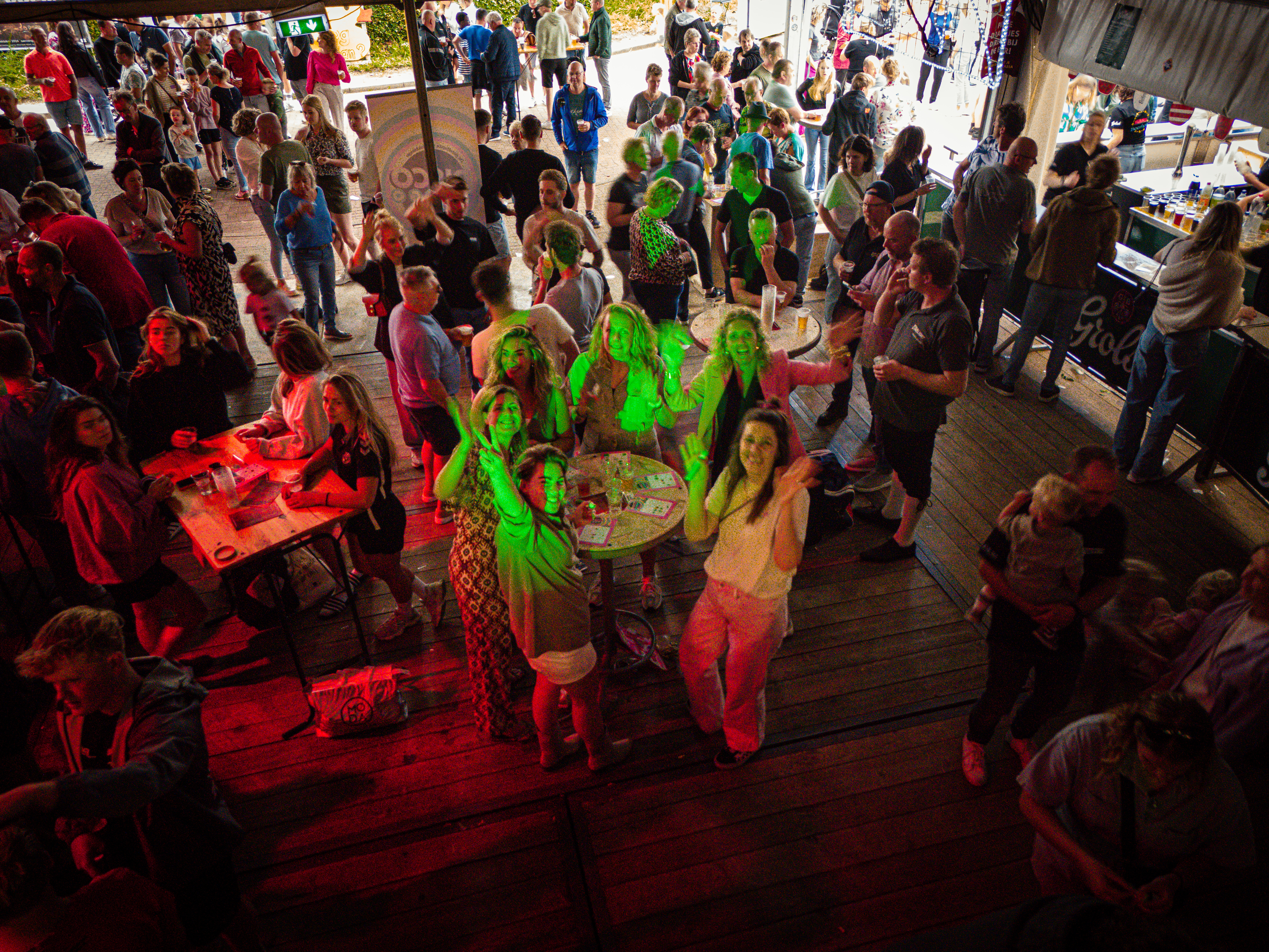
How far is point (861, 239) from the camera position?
18.9ft

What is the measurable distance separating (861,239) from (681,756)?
12.4 feet

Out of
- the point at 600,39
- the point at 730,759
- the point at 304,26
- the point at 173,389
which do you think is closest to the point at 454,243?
the point at 173,389

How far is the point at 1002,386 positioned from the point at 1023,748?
366cm

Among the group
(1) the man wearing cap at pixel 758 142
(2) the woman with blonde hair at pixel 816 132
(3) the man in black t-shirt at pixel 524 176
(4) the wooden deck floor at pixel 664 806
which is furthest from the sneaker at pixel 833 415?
(2) the woman with blonde hair at pixel 816 132

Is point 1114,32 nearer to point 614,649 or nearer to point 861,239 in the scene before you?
point 861,239

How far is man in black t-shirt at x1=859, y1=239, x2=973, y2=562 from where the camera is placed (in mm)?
4117

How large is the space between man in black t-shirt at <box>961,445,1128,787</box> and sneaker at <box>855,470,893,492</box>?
2.06 metres

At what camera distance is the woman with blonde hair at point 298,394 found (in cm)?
400

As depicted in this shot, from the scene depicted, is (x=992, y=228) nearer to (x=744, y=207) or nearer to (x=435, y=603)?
(x=744, y=207)

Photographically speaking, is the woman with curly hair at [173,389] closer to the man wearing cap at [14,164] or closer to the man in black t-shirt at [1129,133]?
the man wearing cap at [14,164]

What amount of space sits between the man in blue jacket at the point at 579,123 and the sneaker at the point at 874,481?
199 inches

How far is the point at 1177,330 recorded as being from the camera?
4.98 meters

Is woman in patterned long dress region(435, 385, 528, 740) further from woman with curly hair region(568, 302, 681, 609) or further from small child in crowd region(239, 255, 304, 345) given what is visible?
small child in crowd region(239, 255, 304, 345)

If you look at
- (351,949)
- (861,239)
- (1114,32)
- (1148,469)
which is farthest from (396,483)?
(1114,32)
